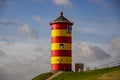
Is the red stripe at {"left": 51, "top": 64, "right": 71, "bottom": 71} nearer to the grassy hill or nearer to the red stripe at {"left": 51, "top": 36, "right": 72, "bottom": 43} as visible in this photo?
the grassy hill

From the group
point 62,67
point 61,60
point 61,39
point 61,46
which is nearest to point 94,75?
point 61,60

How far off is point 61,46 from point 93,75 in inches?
448

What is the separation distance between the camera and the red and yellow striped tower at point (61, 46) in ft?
188

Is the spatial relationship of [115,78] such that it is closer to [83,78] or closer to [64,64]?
[83,78]

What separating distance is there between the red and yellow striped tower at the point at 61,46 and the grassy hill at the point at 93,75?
2.70m

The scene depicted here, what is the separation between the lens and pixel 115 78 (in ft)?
136

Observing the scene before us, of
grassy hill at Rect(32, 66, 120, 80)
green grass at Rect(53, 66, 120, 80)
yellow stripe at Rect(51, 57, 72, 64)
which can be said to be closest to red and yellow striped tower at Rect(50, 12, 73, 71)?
yellow stripe at Rect(51, 57, 72, 64)

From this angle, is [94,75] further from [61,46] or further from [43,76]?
[61,46]

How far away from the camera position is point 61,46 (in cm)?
5734

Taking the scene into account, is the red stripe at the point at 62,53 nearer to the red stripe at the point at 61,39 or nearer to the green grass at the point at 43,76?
the red stripe at the point at 61,39

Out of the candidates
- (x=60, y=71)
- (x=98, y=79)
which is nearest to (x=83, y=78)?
(x=98, y=79)

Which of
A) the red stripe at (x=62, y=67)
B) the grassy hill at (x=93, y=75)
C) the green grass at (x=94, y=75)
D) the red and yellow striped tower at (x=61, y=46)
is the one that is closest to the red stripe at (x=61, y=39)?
the red and yellow striped tower at (x=61, y=46)

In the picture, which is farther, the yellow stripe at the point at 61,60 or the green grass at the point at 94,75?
the yellow stripe at the point at 61,60

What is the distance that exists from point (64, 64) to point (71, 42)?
363 cm
